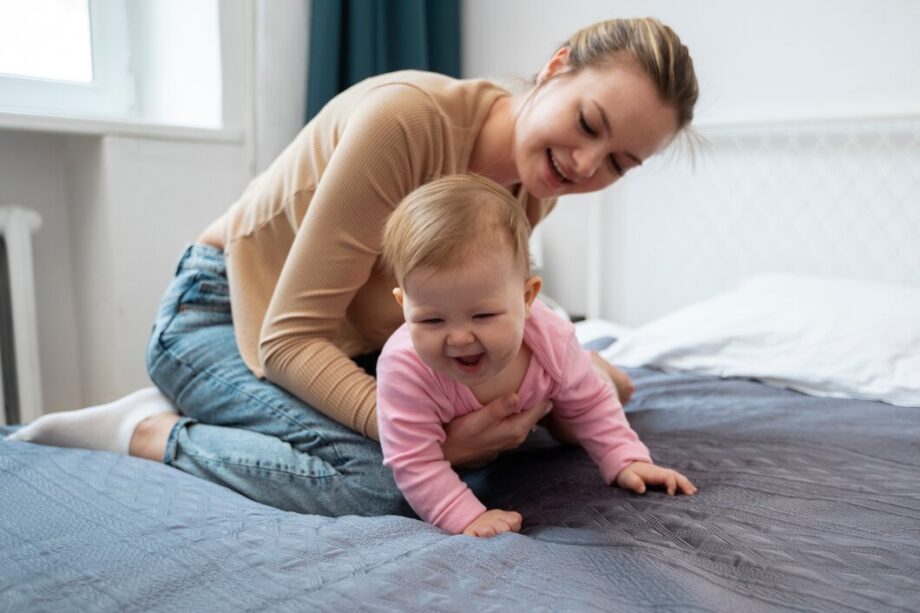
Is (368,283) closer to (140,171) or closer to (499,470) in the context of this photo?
(499,470)

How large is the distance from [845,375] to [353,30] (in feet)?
5.31

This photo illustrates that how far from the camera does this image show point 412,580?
0.66 m

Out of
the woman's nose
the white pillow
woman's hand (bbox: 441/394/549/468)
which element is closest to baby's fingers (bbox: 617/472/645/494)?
woman's hand (bbox: 441/394/549/468)

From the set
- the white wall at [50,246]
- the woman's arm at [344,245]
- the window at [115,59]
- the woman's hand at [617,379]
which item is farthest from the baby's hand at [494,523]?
the white wall at [50,246]

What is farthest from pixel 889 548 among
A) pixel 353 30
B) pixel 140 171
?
pixel 353 30

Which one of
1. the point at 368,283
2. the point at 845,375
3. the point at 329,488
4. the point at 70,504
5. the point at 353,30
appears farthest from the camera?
the point at 353,30

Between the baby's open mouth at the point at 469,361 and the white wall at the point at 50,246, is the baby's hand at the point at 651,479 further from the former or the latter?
the white wall at the point at 50,246

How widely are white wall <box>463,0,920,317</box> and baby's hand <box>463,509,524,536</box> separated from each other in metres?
1.50

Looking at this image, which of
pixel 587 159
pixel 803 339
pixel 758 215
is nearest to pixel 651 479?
pixel 587 159

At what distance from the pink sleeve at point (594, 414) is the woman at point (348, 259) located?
7 cm

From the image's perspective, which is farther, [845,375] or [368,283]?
[845,375]

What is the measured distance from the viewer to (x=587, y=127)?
3.38 ft

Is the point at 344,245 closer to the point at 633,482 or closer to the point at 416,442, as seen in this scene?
the point at 416,442

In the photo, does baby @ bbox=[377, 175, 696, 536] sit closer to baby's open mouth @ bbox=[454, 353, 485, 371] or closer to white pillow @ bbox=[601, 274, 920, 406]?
baby's open mouth @ bbox=[454, 353, 485, 371]
